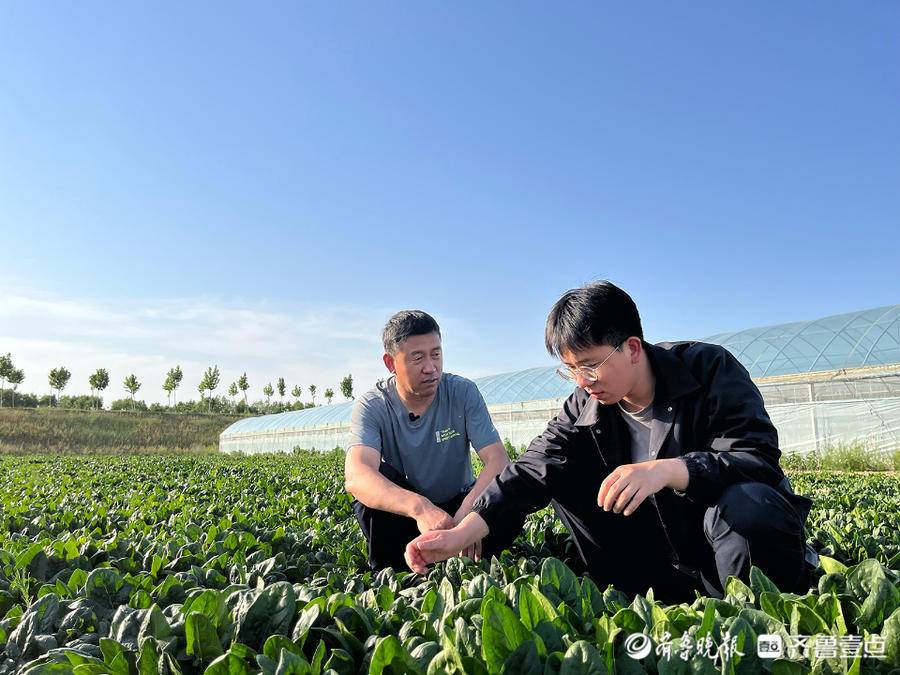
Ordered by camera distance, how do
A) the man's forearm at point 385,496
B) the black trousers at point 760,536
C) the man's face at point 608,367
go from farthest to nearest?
the man's forearm at point 385,496 → the man's face at point 608,367 → the black trousers at point 760,536

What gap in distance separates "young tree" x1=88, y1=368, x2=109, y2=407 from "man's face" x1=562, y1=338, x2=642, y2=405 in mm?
60655

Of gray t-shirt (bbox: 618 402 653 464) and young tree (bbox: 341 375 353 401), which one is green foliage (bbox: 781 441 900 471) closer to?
gray t-shirt (bbox: 618 402 653 464)

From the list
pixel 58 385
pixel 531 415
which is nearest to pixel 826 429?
pixel 531 415

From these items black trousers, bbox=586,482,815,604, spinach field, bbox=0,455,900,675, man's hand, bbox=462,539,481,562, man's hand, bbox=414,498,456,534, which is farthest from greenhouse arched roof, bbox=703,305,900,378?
man's hand, bbox=414,498,456,534

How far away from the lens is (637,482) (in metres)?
2.11

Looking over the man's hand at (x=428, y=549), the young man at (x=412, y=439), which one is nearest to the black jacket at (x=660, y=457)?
the man's hand at (x=428, y=549)

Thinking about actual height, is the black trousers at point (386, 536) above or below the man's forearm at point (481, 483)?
below

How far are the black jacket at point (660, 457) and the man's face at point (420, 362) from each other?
28.6 inches

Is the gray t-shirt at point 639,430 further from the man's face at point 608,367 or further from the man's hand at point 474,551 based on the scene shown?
the man's hand at point 474,551

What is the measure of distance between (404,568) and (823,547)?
209 cm

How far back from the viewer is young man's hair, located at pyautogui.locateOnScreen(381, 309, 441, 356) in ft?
10.8

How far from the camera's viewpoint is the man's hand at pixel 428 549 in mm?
2385

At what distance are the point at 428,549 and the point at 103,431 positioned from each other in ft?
145

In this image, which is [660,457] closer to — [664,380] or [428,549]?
[664,380]
